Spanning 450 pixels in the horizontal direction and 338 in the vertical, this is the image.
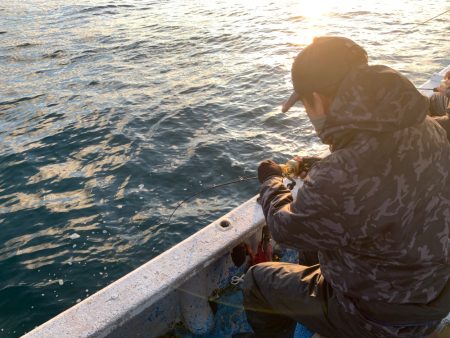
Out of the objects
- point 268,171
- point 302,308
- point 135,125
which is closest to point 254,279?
point 302,308

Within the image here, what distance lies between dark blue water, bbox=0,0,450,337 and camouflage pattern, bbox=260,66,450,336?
4.09 metres

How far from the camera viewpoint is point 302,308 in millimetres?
3359

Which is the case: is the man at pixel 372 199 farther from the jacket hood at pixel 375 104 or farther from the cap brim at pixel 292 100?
the cap brim at pixel 292 100

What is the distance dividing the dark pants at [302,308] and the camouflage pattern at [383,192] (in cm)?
26

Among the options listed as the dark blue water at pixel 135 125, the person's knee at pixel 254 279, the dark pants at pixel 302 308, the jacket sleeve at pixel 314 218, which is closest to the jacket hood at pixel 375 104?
the jacket sleeve at pixel 314 218

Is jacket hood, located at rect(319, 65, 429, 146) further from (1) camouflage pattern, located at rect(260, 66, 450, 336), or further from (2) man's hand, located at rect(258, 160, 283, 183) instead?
(2) man's hand, located at rect(258, 160, 283, 183)

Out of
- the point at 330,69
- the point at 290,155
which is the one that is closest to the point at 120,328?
the point at 330,69

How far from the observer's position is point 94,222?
6965 millimetres

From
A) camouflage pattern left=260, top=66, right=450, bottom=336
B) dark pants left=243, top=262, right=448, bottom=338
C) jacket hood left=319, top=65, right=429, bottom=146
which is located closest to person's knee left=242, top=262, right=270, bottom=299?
dark pants left=243, top=262, right=448, bottom=338

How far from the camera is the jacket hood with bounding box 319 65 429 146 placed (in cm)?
239

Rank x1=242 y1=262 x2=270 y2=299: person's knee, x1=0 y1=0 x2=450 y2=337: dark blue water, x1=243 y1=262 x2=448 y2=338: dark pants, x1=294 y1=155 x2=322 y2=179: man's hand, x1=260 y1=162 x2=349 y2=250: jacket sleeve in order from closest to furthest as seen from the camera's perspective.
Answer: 1. x1=260 y1=162 x2=349 y2=250: jacket sleeve
2. x1=243 y1=262 x2=448 y2=338: dark pants
3. x1=242 y1=262 x2=270 y2=299: person's knee
4. x1=294 y1=155 x2=322 y2=179: man's hand
5. x1=0 y1=0 x2=450 y2=337: dark blue water


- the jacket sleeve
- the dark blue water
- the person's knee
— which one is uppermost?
the jacket sleeve

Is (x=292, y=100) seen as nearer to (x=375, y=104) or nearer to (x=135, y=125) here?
(x=375, y=104)

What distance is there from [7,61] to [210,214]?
1248 cm
